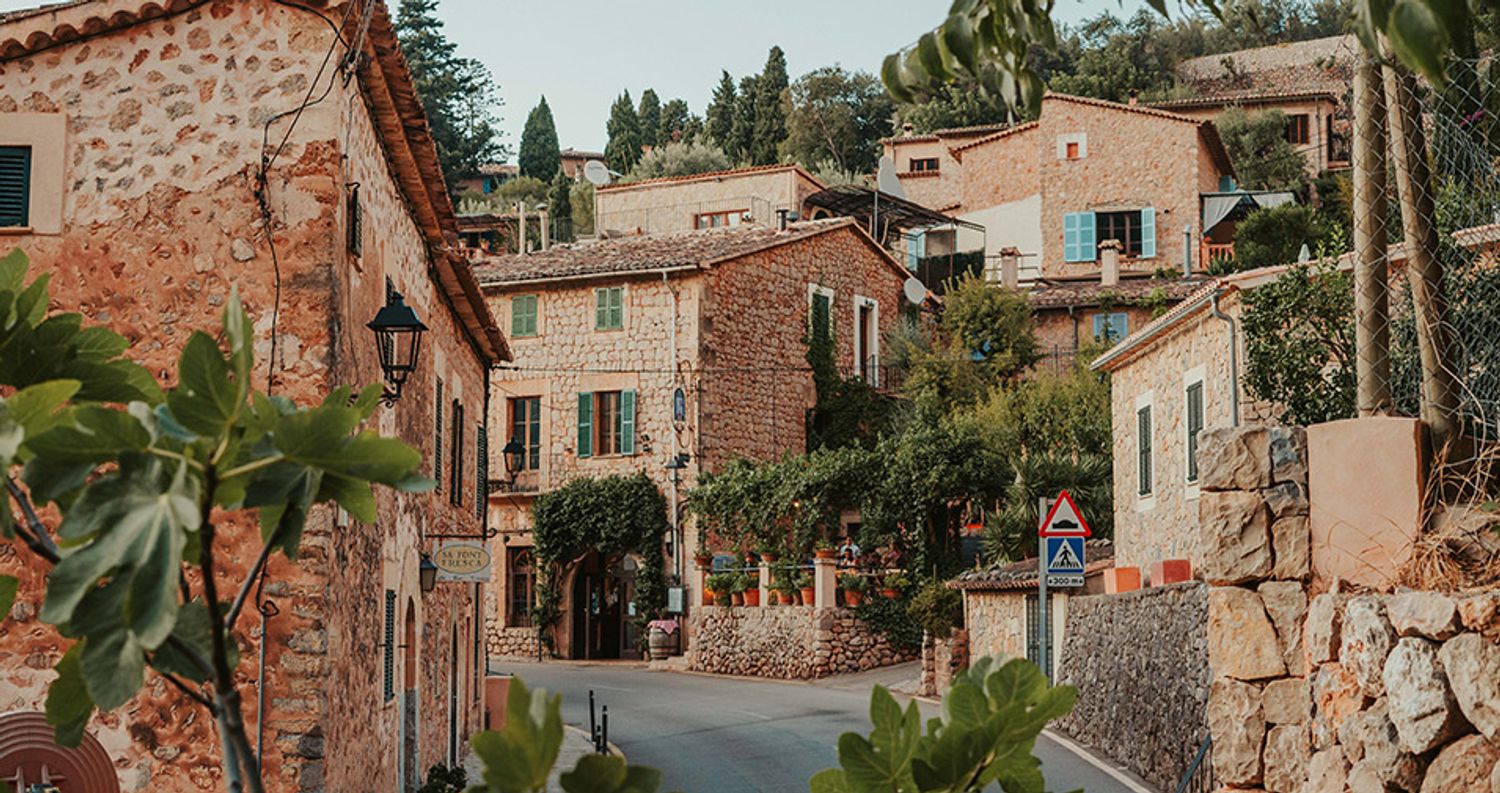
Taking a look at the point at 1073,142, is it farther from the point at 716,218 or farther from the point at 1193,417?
the point at 1193,417

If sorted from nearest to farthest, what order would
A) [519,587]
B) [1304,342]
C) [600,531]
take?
[1304,342] < [600,531] < [519,587]

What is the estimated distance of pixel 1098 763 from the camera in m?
18.5

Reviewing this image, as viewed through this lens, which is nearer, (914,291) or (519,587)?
(519,587)

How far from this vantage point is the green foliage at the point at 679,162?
214ft

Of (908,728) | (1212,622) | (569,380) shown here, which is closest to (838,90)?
(569,380)

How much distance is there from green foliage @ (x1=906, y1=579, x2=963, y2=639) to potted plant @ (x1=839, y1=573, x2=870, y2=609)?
11.9ft

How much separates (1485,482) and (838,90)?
72.7 m

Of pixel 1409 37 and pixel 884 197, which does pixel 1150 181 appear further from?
pixel 1409 37

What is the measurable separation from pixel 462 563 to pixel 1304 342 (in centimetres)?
836

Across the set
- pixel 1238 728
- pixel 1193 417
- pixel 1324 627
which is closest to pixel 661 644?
pixel 1193 417

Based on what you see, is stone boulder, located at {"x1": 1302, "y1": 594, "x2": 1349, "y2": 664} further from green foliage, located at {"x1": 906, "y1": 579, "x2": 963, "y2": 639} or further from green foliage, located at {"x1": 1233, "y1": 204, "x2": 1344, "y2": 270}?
green foliage, located at {"x1": 1233, "y1": 204, "x2": 1344, "y2": 270}

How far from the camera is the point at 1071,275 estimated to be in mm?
48156

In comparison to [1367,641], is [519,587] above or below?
below

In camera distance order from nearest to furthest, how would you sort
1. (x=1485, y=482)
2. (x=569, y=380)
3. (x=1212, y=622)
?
(x=1485, y=482) → (x=1212, y=622) → (x=569, y=380)
